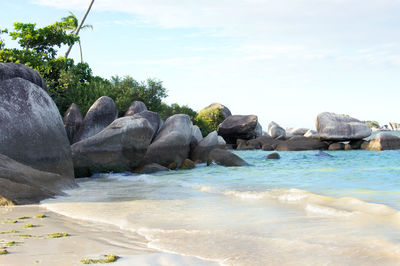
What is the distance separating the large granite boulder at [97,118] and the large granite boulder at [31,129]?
266 inches

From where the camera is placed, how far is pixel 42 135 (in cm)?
1087

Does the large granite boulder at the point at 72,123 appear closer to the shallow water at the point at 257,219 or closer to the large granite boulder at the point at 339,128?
the shallow water at the point at 257,219

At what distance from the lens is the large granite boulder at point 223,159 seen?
60.4 feet

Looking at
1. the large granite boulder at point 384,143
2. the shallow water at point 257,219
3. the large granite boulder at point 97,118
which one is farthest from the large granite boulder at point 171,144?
the large granite boulder at point 384,143

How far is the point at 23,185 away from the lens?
832 cm

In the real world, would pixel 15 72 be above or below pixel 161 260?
above

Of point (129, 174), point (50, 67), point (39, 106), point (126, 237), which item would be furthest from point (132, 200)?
point (50, 67)

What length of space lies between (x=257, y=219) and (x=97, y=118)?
13348 millimetres

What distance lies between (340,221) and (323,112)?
2611 centimetres

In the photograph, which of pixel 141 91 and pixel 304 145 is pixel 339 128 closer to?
pixel 304 145

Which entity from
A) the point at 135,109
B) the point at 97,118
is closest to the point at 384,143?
the point at 135,109

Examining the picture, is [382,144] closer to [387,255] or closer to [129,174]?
[129,174]

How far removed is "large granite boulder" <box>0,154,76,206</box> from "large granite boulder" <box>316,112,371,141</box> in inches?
945

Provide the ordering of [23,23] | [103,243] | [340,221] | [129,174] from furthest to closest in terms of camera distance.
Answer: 1. [23,23]
2. [129,174]
3. [340,221]
4. [103,243]
